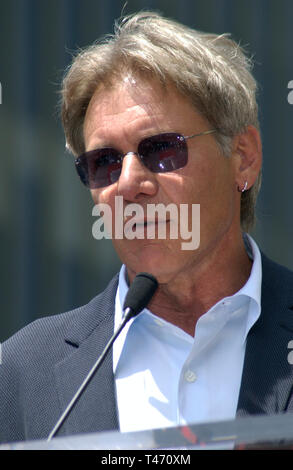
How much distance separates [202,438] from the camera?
1089mm

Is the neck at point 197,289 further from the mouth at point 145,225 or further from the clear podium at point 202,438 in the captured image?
the clear podium at point 202,438

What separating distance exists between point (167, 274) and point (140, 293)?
0.31 metres

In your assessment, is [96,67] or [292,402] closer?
[292,402]

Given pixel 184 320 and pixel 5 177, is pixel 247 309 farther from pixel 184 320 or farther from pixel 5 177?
pixel 5 177

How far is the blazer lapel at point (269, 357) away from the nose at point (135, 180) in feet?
1.36

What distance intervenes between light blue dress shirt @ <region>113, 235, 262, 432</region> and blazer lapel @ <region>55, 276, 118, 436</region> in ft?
0.11

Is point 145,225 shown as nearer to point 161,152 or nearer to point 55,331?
point 161,152

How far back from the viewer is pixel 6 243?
15.9 ft

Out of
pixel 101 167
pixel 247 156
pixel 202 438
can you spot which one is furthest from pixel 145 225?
pixel 202 438

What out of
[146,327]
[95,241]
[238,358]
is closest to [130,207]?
[146,327]

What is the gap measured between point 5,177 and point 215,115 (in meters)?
2.86

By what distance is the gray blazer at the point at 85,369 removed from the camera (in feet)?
6.15

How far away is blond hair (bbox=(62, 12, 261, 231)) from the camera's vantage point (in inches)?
82.8

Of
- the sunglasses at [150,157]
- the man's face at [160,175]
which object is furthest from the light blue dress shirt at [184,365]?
the sunglasses at [150,157]
